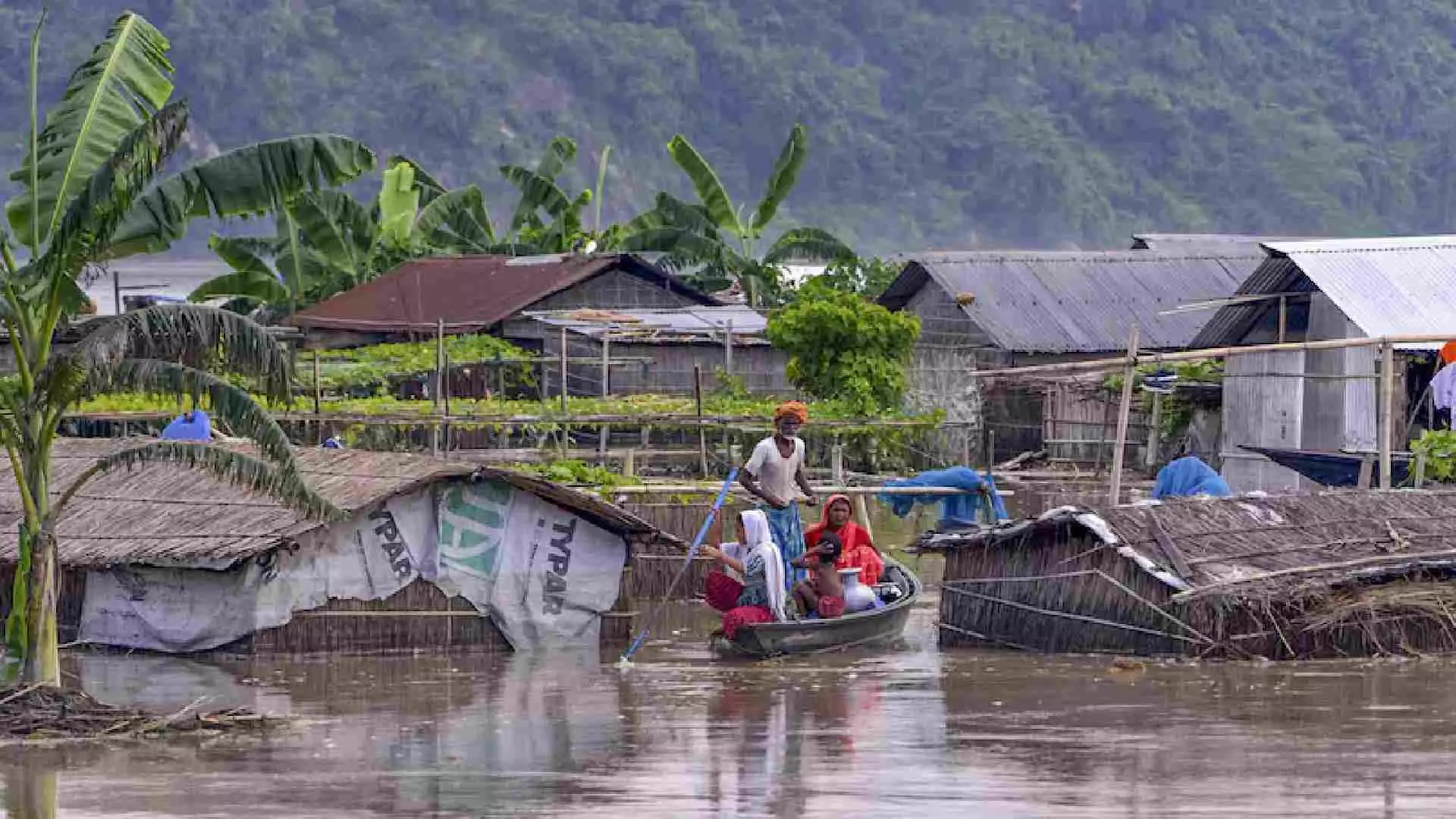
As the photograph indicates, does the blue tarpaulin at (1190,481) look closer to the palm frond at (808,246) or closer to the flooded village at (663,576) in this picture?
the flooded village at (663,576)

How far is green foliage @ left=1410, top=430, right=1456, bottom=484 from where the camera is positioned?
18.0 meters

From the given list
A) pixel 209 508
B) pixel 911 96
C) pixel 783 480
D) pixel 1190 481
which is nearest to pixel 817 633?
pixel 783 480

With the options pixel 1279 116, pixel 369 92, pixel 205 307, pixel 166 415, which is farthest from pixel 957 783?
pixel 1279 116

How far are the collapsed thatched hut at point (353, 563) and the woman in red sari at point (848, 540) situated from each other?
989mm

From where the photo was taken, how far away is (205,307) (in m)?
11.9

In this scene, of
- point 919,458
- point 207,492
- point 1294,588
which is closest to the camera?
point 1294,588

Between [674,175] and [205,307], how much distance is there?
210 ft

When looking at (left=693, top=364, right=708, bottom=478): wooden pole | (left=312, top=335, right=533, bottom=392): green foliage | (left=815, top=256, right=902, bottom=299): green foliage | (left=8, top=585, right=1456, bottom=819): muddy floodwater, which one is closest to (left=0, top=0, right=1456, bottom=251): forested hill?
(left=815, top=256, right=902, bottom=299): green foliage

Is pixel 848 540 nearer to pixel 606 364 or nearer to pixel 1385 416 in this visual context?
pixel 1385 416

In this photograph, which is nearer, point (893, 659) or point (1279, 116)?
point (893, 659)

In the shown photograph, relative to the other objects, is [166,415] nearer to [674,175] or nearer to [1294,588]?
[1294,588]

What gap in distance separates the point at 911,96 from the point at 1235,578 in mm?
65741

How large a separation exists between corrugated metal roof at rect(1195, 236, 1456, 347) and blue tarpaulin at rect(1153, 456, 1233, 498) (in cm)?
438

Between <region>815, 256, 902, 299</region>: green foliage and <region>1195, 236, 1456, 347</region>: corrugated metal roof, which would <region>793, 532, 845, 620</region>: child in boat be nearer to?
<region>1195, 236, 1456, 347</region>: corrugated metal roof
